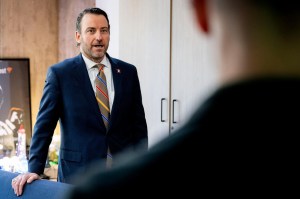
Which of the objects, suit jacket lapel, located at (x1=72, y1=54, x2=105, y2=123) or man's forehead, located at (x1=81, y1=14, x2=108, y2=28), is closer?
suit jacket lapel, located at (x1=72, y1=54, x2=105, y2=123)

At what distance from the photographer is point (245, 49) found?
0.42 m

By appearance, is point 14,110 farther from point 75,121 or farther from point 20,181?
point 20,181

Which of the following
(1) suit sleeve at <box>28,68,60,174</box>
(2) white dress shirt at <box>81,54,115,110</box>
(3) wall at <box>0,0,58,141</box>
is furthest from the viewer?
(3) wall at <box>0,0,58,141</box>

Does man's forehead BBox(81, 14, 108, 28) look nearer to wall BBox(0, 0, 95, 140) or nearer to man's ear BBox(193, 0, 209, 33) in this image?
wall BBox(0, 0, 95, 140)

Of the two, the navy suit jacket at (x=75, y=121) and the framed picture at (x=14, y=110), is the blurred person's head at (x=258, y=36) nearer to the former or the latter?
the navy suit jacket at (x=75, y=121)

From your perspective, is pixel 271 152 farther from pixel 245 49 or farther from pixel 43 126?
pixel 43 126

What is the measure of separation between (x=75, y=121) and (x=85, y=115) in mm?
55

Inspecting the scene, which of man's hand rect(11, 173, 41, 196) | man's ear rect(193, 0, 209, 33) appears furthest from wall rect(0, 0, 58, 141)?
man's ear rect(193, 0, 209, 33)

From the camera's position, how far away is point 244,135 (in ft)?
1.35

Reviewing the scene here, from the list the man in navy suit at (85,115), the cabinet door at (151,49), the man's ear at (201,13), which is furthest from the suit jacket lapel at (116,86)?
the man's ear at (201,13)

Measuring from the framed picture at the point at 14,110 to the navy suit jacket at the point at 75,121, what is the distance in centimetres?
168

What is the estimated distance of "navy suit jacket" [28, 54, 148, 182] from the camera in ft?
8.42

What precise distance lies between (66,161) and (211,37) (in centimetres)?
225

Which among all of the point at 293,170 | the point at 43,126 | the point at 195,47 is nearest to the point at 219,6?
the point at 293,170
